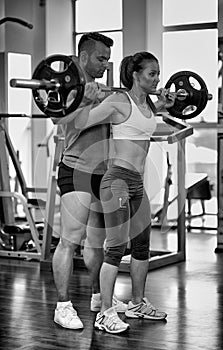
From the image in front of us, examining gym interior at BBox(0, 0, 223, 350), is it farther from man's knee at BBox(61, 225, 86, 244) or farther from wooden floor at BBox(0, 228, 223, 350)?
man's knee at BBox(61, 225, 86, 244)

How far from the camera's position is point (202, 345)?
114 inches

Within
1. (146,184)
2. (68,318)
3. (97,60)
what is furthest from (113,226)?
(146,184)

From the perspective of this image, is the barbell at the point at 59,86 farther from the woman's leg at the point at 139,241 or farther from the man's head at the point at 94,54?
the woman's leg at the point at 139,241

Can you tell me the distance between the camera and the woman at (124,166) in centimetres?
309

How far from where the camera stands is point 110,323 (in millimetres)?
3115

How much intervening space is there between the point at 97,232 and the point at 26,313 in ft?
1.76

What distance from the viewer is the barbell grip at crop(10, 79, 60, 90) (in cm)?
267

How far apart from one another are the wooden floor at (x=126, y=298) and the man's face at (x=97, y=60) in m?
1.11

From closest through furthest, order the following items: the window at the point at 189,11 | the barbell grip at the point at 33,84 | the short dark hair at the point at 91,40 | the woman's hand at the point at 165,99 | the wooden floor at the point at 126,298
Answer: the barbell grip at the point at 33,84, the wooden floor at the point at 126,298, the short dark hair at the point at 91,40, the woman's hand at the point at 165,99, the window at the point at 189,11

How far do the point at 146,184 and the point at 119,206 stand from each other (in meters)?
3.67

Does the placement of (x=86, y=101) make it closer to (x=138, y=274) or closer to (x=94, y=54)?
(x=94, y=54)

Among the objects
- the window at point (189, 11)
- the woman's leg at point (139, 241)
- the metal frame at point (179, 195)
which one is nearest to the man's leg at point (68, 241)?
the woman's leg at point (139, 241)

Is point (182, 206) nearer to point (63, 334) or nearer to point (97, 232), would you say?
point (97, 232)

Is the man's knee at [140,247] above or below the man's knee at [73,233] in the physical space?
below
